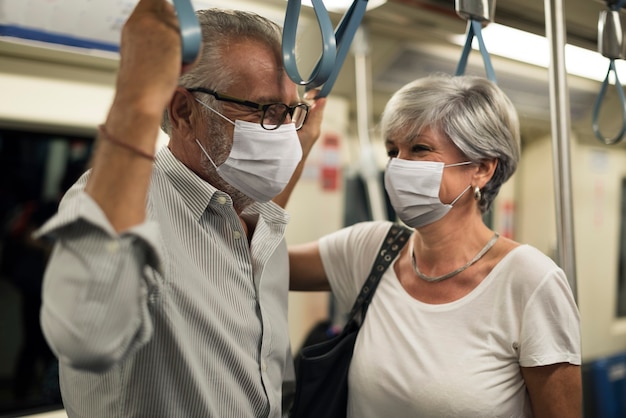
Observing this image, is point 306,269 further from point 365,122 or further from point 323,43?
point 365,122

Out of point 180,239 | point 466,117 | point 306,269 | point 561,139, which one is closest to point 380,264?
point 306,269

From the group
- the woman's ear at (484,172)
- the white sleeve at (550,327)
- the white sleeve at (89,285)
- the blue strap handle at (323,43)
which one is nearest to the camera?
the white sleeve at (89,285)

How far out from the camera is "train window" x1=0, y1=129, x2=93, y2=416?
2.36 metres

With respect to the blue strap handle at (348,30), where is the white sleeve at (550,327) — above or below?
below

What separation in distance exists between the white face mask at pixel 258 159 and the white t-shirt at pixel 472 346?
1.74ft

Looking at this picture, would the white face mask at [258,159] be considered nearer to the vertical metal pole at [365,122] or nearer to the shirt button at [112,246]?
the shirt button at [112,246]

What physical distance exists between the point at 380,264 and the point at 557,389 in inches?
22.1

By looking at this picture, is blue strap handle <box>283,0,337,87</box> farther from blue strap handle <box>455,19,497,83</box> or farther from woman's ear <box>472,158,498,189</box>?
woman's ear <box>472,158,498,189</box>

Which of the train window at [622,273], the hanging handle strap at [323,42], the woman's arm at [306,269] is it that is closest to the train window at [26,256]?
the woman's arm at [306,269]

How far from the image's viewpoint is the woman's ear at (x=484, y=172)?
1.54m

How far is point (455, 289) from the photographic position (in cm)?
148

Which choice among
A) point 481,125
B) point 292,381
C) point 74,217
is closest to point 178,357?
point 74,217

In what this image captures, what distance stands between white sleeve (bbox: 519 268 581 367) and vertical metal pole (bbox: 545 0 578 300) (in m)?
0.13

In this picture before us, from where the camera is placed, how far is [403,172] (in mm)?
1492
